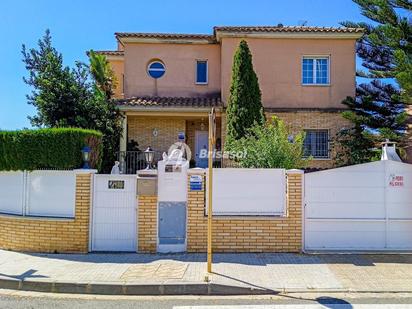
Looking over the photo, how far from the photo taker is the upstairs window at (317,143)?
1627 cm

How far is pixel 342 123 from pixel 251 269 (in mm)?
10655

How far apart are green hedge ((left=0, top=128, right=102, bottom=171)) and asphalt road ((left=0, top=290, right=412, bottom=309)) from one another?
325 cm

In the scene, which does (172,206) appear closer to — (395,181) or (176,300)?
(176,300)

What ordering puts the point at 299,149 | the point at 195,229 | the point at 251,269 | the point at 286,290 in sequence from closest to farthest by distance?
the point at 286,290 → the point at 251,269 → the point at 195,229 → the point at 299,149

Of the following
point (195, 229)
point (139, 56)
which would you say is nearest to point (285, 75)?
point (139, 56)

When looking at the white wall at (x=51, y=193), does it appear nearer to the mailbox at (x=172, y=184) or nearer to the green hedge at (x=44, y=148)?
the green hedge at (x=44, y=148)

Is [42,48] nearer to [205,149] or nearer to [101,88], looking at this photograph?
[101,88]

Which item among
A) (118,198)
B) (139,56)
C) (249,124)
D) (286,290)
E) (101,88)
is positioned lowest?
(286,290)

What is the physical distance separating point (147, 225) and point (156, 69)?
10.2m

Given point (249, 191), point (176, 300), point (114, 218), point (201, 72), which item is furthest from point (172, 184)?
point (201, 72)

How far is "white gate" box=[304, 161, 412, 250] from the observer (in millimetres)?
8641

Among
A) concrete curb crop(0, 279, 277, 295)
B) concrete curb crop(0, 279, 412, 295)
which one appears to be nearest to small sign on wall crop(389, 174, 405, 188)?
concrete curb crop(0, 279, 412, 295)

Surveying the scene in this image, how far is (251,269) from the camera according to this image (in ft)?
24.3

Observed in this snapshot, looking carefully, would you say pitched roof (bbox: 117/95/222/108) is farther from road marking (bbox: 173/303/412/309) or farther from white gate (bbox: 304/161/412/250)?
road marking (bbox: 173/303/412/309)
